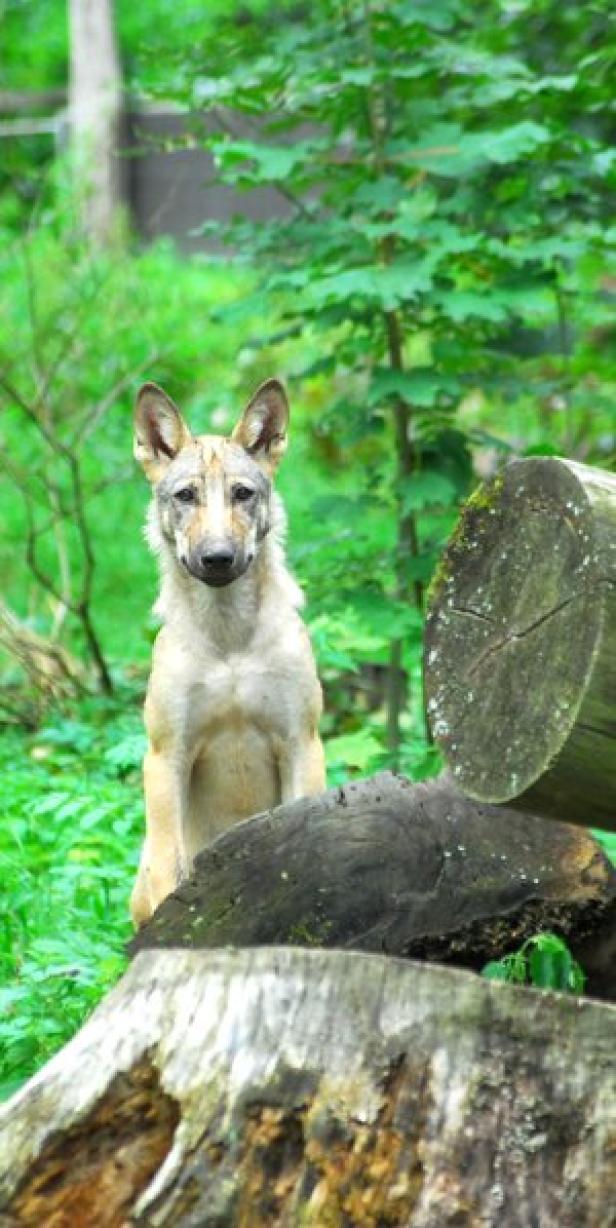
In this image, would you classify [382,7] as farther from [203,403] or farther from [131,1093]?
[131,1093]

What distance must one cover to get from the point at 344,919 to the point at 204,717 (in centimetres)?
167

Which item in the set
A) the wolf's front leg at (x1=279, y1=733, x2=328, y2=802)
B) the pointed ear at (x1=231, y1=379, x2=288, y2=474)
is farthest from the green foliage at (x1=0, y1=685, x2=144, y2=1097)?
the pointed ear at (x1=231, y1=379, x2=288, y2=474)

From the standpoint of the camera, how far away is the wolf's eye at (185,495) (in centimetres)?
577

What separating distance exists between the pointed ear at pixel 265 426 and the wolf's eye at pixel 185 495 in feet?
1.06

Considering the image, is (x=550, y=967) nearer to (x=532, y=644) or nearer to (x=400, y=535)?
(x=532, y=644)

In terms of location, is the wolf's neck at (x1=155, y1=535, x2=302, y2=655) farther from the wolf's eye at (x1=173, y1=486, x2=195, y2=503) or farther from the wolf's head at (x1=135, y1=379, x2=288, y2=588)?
the wolf's eye at (x1=173, y1=486, x2=195, y2=503)

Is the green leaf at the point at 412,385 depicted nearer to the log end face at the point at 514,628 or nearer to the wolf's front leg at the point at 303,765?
the wolf's front leg at the point at 303,765

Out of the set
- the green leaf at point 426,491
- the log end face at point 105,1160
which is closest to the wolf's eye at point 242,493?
the green leaf at point 426,491

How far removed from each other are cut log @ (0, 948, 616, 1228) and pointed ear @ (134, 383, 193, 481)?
2.71m

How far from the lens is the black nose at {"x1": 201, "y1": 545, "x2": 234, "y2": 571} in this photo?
18.2 ft

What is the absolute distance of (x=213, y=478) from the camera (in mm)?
5758

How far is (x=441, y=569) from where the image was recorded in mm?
4016

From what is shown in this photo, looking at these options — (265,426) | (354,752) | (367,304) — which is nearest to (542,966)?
(265,426)

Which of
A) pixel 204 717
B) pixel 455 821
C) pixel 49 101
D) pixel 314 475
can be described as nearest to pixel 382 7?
pixel 204 717
